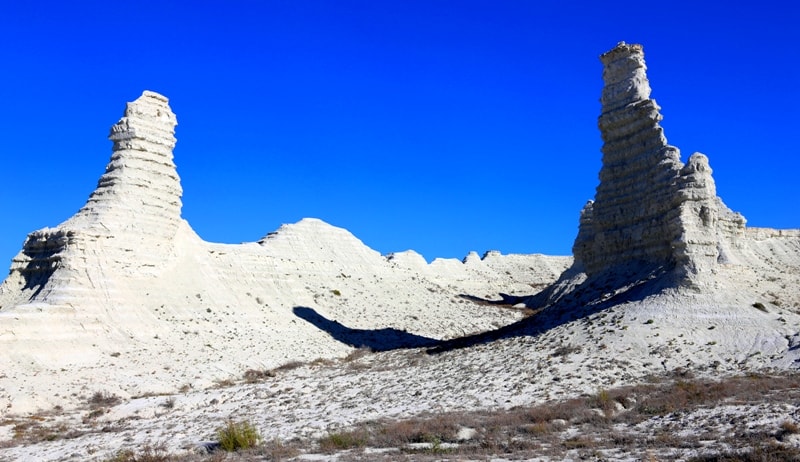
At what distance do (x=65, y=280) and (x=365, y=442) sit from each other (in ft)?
70.0

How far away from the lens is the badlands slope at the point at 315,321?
2269 centimetres

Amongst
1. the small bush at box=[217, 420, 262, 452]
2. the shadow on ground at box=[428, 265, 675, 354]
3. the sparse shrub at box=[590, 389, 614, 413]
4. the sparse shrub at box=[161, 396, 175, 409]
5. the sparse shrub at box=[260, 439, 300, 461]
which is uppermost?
the shadow on ground at box=[428, 265, 675, 354]

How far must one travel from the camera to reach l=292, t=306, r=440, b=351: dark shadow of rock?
40906mm

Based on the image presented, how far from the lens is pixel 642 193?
3206cm

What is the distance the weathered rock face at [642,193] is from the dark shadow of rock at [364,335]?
12065 millimetres

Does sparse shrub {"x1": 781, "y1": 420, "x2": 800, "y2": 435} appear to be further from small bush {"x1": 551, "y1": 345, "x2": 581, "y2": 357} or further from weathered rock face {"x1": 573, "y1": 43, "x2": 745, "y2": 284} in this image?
weathered rock face {"x1": 573, "y1": 43, "x2": 745, "y2": 284}

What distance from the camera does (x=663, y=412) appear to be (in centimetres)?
1620

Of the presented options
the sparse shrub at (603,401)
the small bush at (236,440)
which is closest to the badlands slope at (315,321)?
the small bush at (236,440)

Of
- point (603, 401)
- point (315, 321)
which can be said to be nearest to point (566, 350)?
point (603, 401)

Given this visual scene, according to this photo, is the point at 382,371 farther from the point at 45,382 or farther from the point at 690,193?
the point at 690,193

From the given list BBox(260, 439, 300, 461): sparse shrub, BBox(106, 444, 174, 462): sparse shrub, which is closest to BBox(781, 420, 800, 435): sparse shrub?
BBox(260, 439, 300, 461): sparse shrub

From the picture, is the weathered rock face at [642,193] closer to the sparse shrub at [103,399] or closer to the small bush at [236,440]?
the small bush at [236,440]

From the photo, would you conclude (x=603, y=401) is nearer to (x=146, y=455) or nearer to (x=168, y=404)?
(x=146, y=455)

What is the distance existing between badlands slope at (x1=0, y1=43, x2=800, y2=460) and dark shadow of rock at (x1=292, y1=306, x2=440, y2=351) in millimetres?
182
